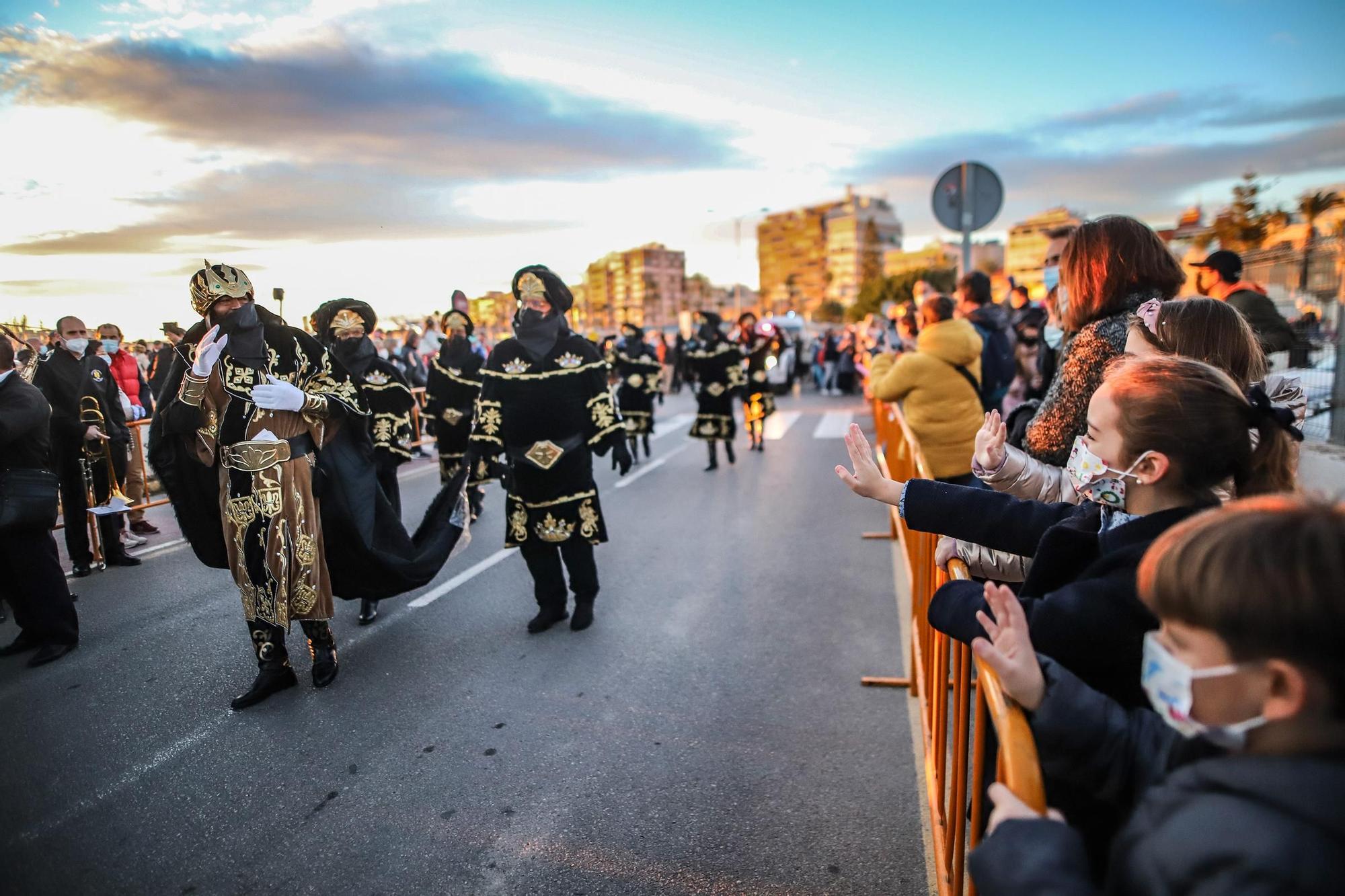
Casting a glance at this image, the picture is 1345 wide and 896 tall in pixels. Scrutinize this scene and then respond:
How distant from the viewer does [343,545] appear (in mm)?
4426

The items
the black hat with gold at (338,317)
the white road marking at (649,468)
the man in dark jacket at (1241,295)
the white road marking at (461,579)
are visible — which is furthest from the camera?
the white road marking at (649,468)

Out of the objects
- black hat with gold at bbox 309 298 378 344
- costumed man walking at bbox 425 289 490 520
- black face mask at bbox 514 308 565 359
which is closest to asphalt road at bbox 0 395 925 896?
black face mask at bbox 514 308 565 359

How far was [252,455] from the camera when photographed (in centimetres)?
397

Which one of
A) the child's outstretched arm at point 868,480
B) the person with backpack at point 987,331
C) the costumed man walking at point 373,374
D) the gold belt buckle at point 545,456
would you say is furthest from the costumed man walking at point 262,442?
the person with backpack at point 987,331

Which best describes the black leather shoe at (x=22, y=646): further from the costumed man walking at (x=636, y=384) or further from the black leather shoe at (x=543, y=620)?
the costumed man walking at (x=636, y=384)

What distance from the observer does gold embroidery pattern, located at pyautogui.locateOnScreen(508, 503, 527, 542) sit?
16.4 feet

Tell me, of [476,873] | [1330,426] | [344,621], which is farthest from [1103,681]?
[1330,426]

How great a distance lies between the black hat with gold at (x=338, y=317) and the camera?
18.9ft

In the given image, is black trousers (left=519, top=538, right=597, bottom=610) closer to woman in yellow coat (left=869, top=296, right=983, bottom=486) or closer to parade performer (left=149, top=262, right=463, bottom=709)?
parade performer (left=149, top=262, right=463, bottom=709)

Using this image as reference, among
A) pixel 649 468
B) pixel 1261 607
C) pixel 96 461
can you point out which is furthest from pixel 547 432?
pixel 649 468

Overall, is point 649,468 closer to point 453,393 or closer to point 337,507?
point 453,393

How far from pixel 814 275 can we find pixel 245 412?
201 m

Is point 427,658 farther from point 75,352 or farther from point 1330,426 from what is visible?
point 1330,426

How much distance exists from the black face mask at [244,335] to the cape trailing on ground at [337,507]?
0.47 feet
